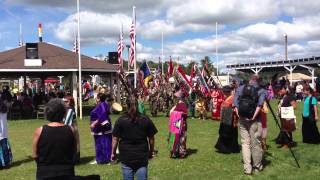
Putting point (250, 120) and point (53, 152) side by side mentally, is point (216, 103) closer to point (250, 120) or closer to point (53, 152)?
point (250, 120)

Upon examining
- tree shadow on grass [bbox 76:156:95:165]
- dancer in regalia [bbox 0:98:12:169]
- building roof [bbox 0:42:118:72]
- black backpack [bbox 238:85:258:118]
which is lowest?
tree shadow on grass [bbox 76:156:95:165]

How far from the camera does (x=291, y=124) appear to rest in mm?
12133

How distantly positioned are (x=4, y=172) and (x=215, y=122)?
1139 centimetres

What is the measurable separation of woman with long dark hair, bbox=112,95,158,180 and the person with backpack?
3.39 meters

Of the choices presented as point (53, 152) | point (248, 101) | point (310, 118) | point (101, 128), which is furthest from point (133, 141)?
point (310, 118)

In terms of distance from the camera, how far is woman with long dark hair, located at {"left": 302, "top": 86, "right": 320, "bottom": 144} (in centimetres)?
1243

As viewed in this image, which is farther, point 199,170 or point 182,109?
point 182,109

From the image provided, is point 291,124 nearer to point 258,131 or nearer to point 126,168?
point 258,131

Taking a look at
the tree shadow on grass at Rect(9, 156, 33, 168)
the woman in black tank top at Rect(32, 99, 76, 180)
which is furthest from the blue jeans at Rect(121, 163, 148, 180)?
the tree shadow on grass at Rect(9, 156, 33, 168)

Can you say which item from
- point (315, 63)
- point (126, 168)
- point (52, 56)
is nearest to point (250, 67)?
point (315, 63)

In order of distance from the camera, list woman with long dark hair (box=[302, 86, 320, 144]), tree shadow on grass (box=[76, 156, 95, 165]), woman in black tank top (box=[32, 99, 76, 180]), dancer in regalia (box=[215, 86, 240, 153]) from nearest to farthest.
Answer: woman in black tank top (box=[32, 99, 76, 180]) → tree shadow on grass (box=[76, 156, 95, 165]) → dancer in regalia (box=[215, 86, 240, 153]) → woman with long dark hair (box=[302, 86, 320, 144])

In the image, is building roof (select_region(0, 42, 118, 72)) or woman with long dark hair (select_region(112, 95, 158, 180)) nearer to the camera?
woman with long dark hair (select_region(112, 95, 158, 180))

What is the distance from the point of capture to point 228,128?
11172 mm

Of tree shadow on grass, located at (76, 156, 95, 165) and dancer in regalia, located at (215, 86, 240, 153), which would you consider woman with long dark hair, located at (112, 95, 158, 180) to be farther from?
dancer in regalia, located at (215, 86, 240, 153)
